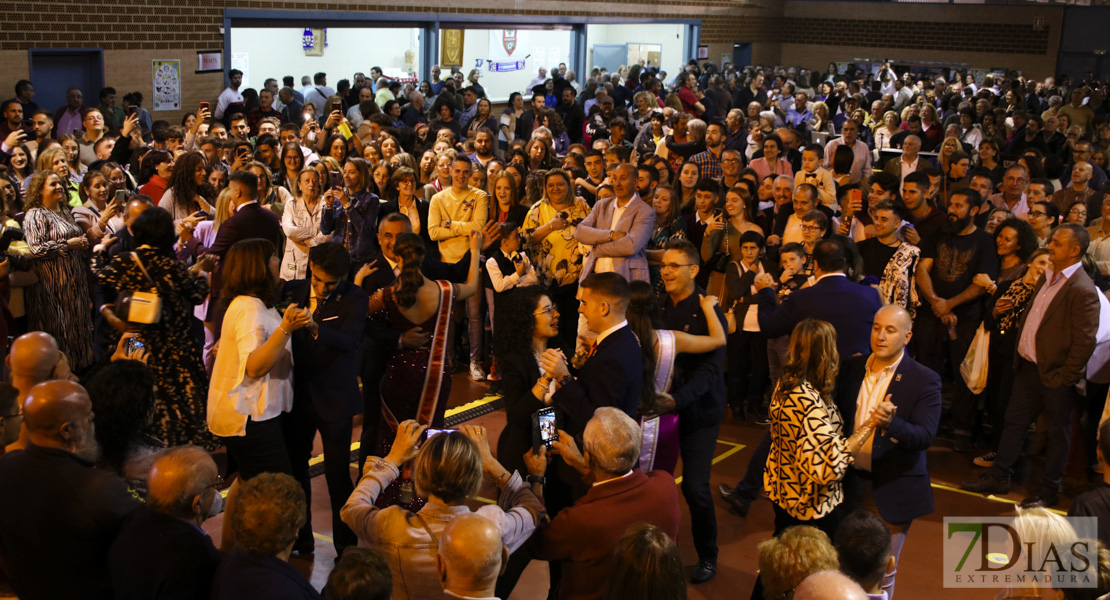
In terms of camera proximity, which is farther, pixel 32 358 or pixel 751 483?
pixel 751 483

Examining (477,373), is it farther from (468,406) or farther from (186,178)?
(186,178)

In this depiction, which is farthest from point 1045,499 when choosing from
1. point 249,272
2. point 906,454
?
point 249,272

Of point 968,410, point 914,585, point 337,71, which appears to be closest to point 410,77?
point 337,71

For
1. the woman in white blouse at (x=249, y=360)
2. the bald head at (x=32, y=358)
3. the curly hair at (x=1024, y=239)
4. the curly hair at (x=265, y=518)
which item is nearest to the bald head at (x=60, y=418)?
the curly hair at (x=265, y=518)

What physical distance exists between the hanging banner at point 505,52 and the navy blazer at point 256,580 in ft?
70.8

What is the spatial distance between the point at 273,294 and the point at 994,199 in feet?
22.7

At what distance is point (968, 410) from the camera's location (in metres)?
7.62

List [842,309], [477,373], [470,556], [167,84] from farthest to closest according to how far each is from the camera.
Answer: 1. [167,84]
2. [477,373]
3. [842,309]
4. [470,556]

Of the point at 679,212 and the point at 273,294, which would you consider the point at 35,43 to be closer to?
the point at 679,212

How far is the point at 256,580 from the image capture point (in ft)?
10.8

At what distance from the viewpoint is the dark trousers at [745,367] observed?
26.7 ft

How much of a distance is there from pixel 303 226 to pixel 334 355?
3.17 meters

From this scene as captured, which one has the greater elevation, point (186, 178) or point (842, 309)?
point (186, 178)

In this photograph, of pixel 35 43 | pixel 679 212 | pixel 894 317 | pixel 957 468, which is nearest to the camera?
pixel 894 317
